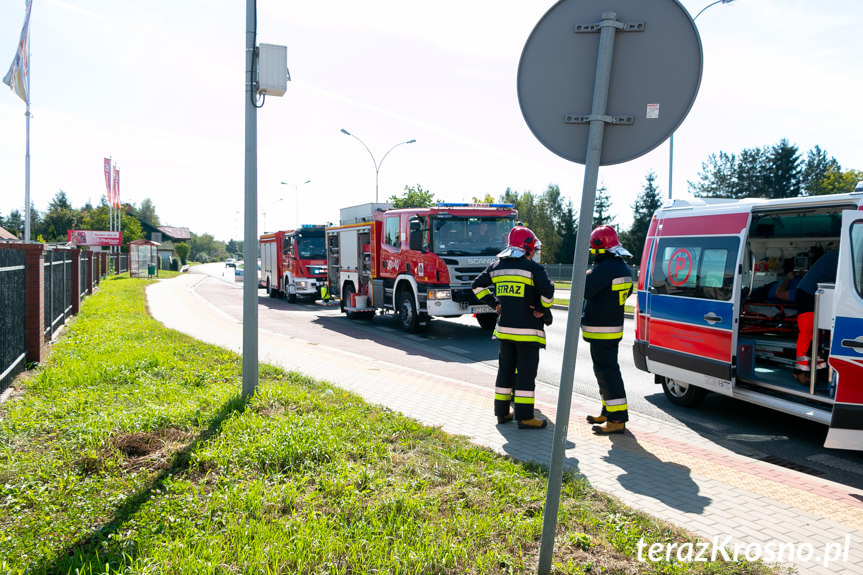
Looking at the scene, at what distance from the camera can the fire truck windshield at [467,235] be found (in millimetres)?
12703

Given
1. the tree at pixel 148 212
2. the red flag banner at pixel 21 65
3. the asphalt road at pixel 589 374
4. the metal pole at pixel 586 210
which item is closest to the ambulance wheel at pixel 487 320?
the asphalt road at pixel 589 374

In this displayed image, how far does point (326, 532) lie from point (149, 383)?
14.5 feet

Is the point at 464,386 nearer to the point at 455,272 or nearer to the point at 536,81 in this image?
the point at 455,272

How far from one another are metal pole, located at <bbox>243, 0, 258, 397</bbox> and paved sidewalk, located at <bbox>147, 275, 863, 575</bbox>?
149cm

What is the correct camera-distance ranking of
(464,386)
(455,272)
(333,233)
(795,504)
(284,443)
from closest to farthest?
→ (795,504)
(284,443)
(464,386)
(455,272)
(333,233)

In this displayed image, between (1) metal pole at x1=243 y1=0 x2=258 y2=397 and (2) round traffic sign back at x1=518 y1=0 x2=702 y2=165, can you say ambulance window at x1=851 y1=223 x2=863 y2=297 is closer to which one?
(2) round traffic sign back at x1=518 y1=0 x2=702 y2=165

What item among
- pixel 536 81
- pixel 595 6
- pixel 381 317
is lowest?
pixel 381 317

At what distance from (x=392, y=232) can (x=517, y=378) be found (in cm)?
874

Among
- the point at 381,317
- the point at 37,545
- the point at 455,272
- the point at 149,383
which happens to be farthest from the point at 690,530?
the point at 381,317

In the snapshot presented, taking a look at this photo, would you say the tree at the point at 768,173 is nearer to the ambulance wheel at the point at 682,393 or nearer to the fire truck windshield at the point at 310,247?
the fire truck windshield at the point at 310,247

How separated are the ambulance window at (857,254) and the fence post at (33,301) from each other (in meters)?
9.14

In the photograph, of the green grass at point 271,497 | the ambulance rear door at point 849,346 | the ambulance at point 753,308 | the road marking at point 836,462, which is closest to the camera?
the green grass at point 271,497

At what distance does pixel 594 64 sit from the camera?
8.75 ft

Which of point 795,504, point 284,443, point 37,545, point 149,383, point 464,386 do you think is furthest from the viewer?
point 464,386
